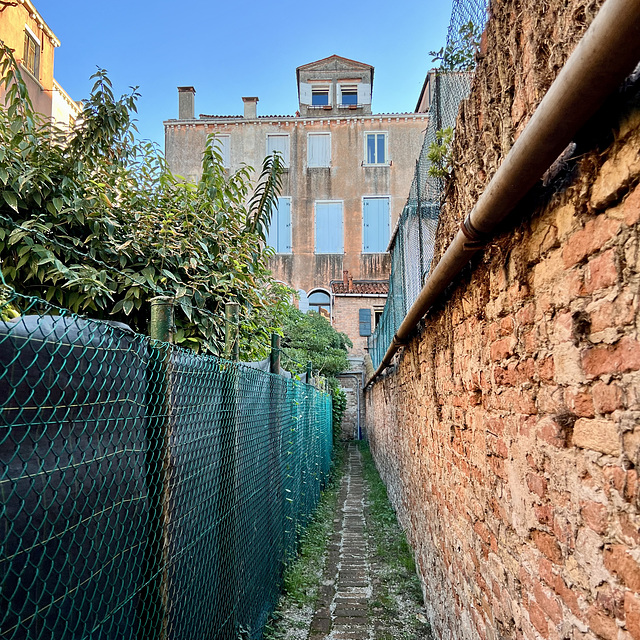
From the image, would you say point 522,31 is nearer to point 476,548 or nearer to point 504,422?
point 504,422

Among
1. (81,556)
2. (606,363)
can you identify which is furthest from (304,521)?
(606,363)

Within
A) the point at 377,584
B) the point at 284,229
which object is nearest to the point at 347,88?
the point at 284,229

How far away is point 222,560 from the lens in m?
2.56

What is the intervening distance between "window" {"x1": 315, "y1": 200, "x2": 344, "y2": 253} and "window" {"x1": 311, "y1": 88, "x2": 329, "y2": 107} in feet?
16.8

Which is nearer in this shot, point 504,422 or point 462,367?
point 504,422

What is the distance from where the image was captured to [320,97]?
23812 millimetres

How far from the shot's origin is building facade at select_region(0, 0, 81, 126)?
34.5 feet

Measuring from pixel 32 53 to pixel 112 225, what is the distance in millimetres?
11672

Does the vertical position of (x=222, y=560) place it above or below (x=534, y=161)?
below

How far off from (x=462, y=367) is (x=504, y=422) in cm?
76

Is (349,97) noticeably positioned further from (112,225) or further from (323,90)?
(112,225)

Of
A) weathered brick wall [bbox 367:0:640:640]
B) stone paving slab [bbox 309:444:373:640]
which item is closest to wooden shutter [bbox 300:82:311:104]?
stone paving slab [bbox 309:444:373:640]

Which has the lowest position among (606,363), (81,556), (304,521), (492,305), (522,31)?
(304,521)

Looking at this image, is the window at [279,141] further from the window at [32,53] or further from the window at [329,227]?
the window at [32,53]
